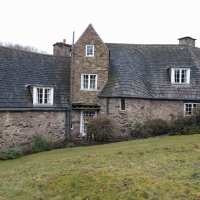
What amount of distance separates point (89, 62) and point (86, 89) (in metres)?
2.48

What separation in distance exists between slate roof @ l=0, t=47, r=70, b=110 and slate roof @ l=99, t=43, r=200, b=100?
3.85 metres

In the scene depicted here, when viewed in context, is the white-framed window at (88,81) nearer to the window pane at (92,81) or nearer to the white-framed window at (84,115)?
the window pane at (92,81)

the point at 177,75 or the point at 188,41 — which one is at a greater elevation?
the point at 188,41

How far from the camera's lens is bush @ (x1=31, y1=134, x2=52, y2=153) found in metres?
17.2

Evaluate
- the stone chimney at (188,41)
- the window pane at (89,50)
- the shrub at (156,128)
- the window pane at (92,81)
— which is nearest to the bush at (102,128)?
the shrub at (156,128)

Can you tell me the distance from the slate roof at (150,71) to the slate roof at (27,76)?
385 cm


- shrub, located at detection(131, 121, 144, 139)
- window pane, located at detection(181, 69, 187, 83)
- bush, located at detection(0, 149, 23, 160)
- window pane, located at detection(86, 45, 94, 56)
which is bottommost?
bush, located at detection(0, 149, 23, 160)

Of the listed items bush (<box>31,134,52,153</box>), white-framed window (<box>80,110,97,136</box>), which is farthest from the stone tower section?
bush (<box>31,134,52,153</box>)

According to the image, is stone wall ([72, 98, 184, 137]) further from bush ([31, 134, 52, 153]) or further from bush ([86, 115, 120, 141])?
bush ([31, 134, 52, 153])

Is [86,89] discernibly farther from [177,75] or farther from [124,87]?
[177,75]

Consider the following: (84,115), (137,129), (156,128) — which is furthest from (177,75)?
(84,115)

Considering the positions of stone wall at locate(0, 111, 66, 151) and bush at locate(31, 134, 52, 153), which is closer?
stone wall at locate(0, 111, 66, 151)

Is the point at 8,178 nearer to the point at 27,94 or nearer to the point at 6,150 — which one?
the point at 6,150

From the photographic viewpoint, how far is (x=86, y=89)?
2125 centimetres
